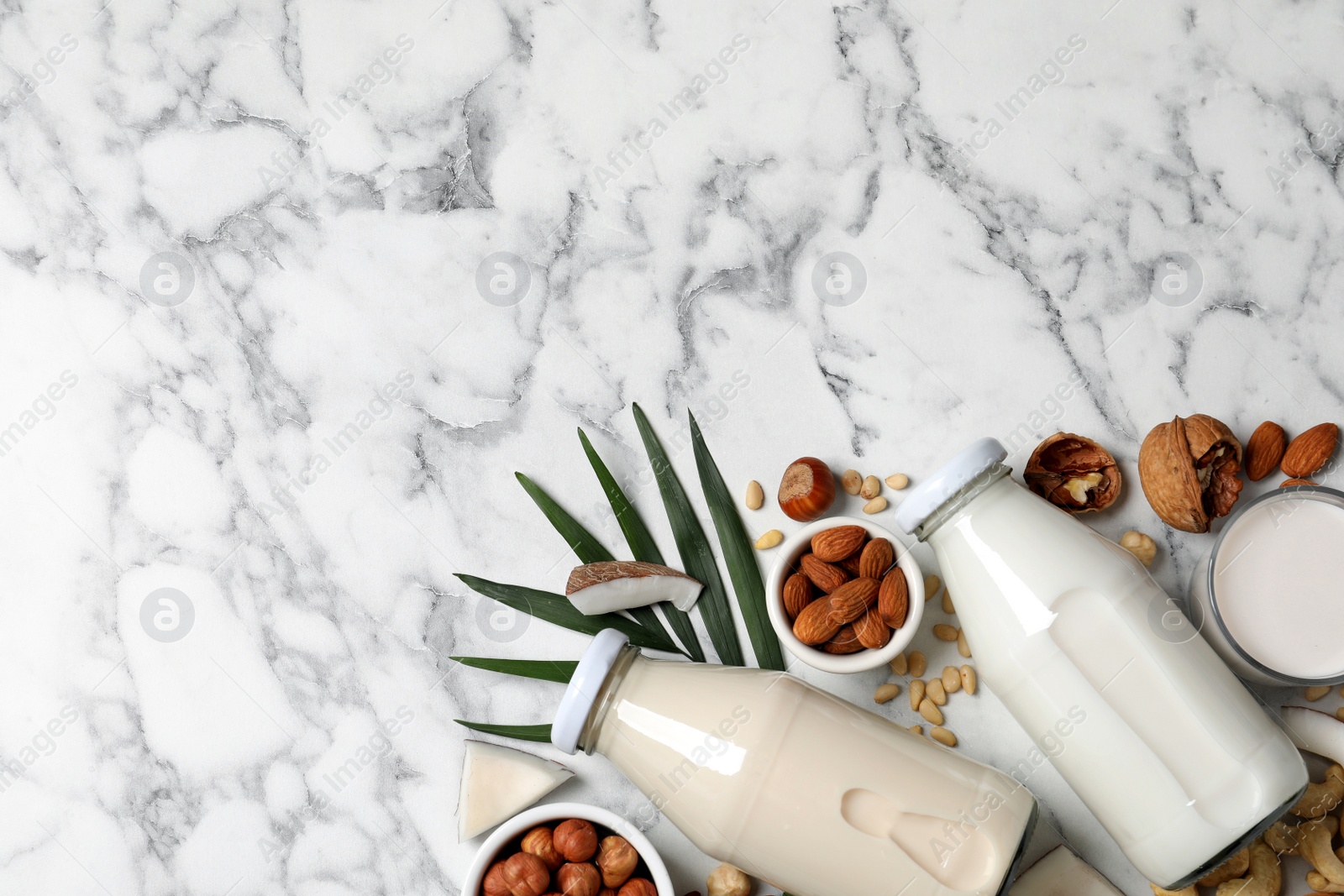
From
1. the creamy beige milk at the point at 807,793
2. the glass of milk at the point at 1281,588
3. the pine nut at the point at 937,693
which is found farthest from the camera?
the pine nut at the point at 937,693

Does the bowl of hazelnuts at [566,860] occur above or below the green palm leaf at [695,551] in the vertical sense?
below

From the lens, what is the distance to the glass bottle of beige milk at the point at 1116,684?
29.2 inches

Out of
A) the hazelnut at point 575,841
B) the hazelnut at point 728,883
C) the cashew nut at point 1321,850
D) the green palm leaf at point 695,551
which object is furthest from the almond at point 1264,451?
the hazelnut at point 575,841

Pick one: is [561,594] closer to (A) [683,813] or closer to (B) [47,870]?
(A) [683,813]

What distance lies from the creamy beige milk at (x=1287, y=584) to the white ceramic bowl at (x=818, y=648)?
0.29 m

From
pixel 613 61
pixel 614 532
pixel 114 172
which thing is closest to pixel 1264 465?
pixel 614 532

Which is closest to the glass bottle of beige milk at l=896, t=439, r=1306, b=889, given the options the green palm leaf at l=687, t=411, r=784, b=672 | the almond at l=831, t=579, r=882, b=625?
the almond at l=831, t=579, r=882, b=625

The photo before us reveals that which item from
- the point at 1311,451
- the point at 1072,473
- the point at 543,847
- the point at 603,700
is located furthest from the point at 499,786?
the point at 1311,451

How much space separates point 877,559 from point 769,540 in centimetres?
13

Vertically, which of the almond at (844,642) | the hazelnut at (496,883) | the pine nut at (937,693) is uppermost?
the almond at (844,642)

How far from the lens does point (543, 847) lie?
0.86m

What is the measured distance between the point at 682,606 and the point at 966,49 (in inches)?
28.3

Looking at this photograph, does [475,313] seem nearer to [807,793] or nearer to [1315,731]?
[807,793]

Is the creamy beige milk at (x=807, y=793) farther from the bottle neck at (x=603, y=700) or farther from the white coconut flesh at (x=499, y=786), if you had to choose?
the white coconut flesh at (x=499, y=786)
